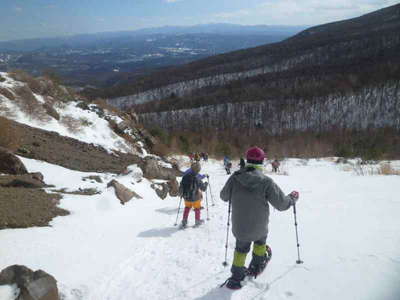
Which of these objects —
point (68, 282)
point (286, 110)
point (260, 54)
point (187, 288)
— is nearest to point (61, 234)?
point (68, 282)

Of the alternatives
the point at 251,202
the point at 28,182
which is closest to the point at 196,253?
the point at 251,202

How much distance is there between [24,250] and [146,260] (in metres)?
2.29

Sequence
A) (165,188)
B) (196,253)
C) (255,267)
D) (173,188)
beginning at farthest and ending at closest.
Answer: (173,188) → (165,188) → (196,253) → (255,267)

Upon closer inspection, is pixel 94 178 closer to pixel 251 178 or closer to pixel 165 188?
pixel 165 188

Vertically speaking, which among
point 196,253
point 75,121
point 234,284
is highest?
point 234,284

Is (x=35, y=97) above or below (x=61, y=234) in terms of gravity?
above

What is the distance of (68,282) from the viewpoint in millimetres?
5027

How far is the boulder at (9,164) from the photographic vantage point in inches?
369

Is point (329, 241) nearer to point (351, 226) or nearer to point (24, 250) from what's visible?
point (351, 226)

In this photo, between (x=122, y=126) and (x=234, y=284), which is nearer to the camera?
(x=234, y=284)

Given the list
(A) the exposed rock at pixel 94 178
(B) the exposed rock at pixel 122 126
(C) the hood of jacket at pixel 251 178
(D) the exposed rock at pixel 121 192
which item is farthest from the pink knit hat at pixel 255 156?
(B) the exposed rock at pixel 122 126

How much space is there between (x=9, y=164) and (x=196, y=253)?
6.86m

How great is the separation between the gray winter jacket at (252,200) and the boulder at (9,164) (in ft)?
25.4

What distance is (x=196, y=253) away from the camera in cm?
642
